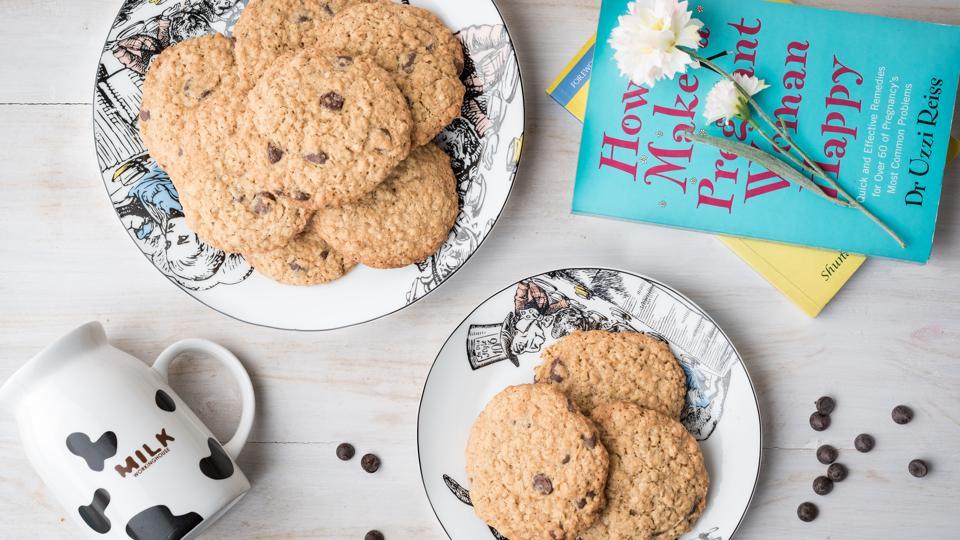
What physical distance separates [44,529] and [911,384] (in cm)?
180

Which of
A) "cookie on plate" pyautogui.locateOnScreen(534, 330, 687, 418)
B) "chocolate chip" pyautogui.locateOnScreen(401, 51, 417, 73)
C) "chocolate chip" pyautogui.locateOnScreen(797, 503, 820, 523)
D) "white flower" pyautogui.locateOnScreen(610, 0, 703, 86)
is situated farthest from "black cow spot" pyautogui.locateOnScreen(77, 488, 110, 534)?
"chocolate chip" pyautogui.locateOnScreen(797, 503, 820, 523)

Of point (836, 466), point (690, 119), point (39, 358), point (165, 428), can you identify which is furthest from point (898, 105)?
point (39, 358)

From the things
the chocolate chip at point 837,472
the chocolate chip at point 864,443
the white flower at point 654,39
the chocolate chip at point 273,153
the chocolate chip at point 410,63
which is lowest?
the chocolate chip at point 837,472

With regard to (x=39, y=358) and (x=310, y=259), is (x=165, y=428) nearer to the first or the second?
(x=39, y=358)

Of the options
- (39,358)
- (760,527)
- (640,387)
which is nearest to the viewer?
(39,358)

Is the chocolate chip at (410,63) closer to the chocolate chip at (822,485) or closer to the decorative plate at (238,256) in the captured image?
the decorative plate at (238,256)

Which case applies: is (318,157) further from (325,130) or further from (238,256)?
(238,256)

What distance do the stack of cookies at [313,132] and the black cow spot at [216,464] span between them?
1.08 ft

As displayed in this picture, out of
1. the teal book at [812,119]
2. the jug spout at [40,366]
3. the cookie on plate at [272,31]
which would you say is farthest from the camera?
the teal book at [812,119]

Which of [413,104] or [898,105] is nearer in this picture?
[413,104]

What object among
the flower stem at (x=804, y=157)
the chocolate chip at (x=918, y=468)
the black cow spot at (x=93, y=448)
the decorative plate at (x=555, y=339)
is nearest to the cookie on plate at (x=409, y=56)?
the decorative plate at (x=555, y=339)

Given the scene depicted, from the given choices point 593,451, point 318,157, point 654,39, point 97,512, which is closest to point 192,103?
point 318,157

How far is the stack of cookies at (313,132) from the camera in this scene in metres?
1.17

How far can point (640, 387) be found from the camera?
4.28ft
